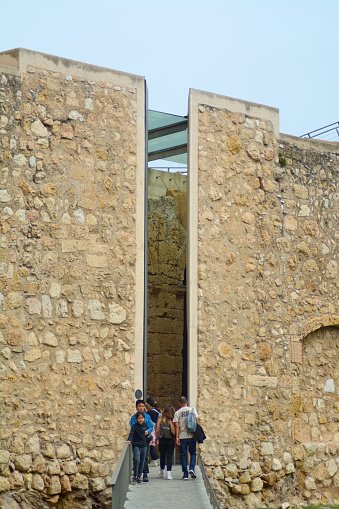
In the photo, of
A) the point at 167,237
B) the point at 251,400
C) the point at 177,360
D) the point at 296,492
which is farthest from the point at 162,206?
the point at 296,492

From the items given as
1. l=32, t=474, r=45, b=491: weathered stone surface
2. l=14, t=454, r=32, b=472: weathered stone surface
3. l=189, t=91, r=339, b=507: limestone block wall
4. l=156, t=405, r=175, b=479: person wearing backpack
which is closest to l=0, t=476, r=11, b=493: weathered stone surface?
l=14, t=454, r=32, b=472: weathered stone surface

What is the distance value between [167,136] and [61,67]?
2.89 meters

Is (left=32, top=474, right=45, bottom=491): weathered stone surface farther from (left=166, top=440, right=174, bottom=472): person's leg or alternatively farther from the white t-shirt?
the white t-shirt

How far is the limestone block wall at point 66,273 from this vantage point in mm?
11219

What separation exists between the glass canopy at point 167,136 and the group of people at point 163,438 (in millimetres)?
5048

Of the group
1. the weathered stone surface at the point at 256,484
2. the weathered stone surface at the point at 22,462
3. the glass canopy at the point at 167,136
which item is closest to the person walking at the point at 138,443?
the weathered stone surface at the point at 22,462

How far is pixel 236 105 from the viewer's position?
13.5m

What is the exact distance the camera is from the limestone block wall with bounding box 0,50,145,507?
1122 cm

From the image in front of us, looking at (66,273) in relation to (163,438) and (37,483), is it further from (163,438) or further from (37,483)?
(37,483)

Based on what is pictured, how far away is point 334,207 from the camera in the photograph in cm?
1460

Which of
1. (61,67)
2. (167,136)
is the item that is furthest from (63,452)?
(167,136)

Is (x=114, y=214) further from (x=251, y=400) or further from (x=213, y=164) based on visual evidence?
(x=251, y=400)

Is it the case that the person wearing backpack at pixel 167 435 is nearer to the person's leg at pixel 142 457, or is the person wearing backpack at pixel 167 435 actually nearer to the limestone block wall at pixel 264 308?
the person's leg at pixel 142 457

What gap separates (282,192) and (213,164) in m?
1.58
